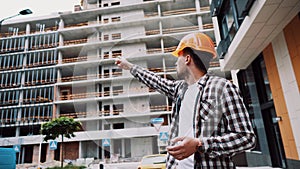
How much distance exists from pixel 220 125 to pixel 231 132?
0.03 metres

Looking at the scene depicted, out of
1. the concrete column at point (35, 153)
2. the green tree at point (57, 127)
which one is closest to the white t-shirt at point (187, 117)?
the green tree at point (57, 127)

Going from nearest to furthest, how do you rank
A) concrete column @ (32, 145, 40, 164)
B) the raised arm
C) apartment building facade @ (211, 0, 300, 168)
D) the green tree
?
1. the raised arm
2. apartment building facade @ (211, 0, 300, 168)
3. the green tree
4. concrete column @ (32, 145, 40, 164)

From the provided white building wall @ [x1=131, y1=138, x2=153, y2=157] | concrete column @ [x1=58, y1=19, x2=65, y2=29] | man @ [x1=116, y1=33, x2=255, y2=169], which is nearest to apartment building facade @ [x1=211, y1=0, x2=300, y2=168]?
white building wall @ [x1=131, y1=138, x2=153, y2=157]

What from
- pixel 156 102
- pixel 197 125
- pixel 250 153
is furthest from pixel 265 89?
pixel 197 125

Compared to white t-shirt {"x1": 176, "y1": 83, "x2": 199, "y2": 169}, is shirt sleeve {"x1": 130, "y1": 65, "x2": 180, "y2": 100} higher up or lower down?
higher up

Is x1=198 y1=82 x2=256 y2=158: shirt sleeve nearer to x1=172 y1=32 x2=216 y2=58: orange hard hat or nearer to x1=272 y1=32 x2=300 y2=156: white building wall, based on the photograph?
x1=172 y1=32 x2=216 y2=58: orange hard hat

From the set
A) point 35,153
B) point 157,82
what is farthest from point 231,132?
point 35,153

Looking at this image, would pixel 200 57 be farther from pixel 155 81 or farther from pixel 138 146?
pixel 138 146

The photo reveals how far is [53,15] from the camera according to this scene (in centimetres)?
1504

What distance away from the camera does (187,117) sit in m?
0.54

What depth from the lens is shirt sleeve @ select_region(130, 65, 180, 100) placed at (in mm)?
708

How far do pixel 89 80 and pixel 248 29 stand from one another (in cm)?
292

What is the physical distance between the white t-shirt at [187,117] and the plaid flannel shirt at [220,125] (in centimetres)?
2

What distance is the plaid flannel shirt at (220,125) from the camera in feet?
1.49
